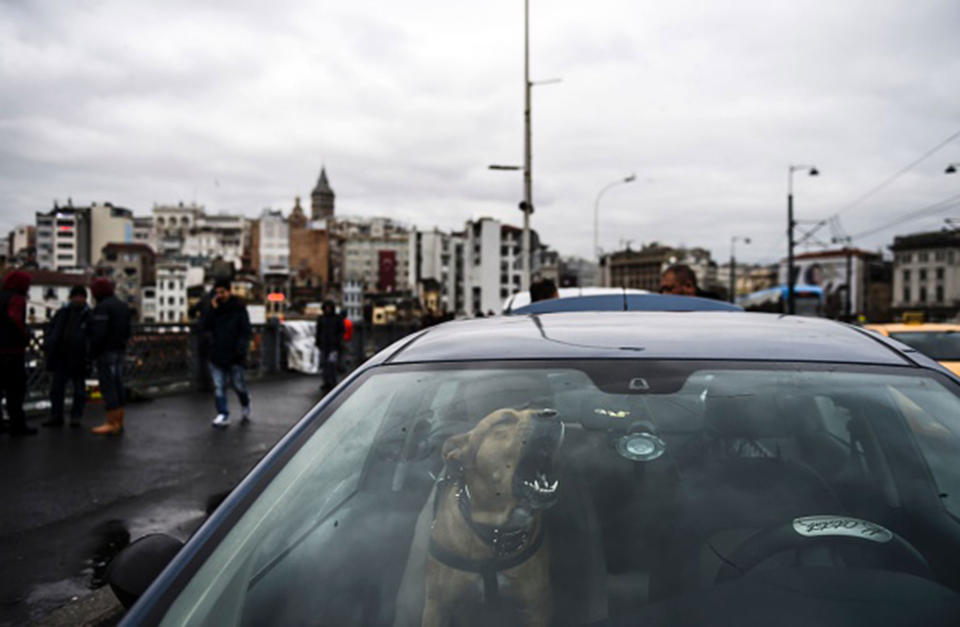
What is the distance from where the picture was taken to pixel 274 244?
16550 cm

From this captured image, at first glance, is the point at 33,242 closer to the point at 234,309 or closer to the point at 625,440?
the point at 234,309

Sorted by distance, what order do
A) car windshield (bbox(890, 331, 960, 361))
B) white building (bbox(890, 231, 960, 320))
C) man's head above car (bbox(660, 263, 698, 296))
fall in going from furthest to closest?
white building (bbox(890, 231, 960, 320)), car windshield (bbox(890, 331, 960, 361)), man's head above car (bbox(660, 263, 698, 296))

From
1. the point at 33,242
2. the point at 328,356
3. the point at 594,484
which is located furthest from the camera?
the point at 33,242

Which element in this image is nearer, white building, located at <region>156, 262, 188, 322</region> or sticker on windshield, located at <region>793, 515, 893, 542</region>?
sticker on windshield, located at <region>793, 515, 893, 542</region>

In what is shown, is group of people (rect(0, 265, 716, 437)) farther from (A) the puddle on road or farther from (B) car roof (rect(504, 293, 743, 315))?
(A) the puddle on road

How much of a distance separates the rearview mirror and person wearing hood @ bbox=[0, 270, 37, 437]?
871 cm

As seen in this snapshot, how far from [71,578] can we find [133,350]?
32.2ft

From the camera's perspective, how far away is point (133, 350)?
540 inches

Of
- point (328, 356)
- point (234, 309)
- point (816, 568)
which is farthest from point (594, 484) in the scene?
point (328, 356)

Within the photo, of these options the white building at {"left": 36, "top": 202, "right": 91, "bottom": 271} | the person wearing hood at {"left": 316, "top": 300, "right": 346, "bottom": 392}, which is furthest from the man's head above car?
the white building at {"left": 36, "top": 202, "right": 91, "bottom": 271}

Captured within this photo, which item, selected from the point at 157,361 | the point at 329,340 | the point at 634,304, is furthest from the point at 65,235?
the point at 634,304

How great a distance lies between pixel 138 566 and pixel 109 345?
29.1 feet

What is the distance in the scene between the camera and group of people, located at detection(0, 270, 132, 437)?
9.43 meters

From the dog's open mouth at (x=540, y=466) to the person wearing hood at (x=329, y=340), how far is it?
14709mm
